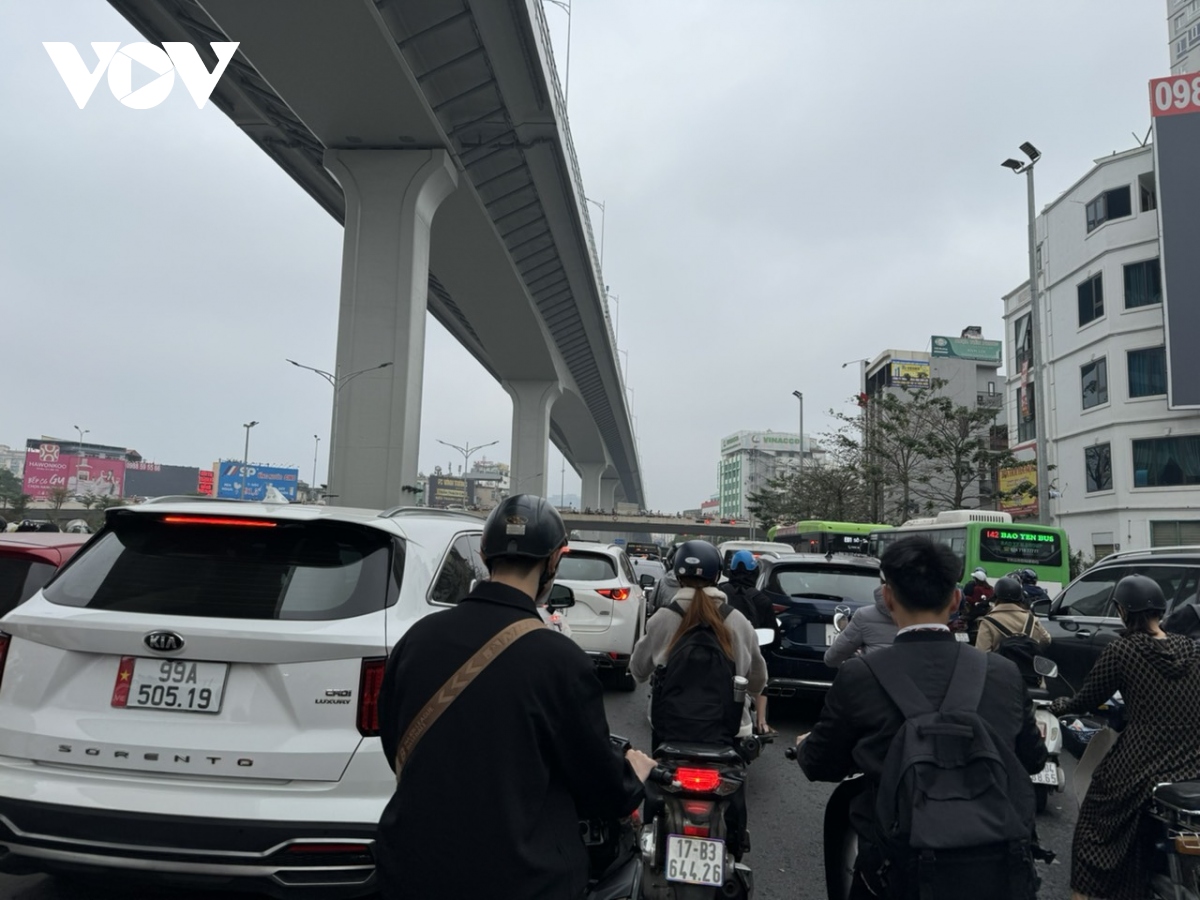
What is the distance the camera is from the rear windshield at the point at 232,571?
3.16 metres

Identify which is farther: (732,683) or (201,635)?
(732,683)

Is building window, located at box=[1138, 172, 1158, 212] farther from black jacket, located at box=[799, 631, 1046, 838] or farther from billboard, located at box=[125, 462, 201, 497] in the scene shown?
billboard, located at box=[125, 462, 201, 497]

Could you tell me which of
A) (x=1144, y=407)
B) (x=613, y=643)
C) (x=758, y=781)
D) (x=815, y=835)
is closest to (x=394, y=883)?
(x=815, y=835)

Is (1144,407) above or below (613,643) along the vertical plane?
above

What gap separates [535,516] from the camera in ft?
7.10

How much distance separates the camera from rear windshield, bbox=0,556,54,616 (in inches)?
195

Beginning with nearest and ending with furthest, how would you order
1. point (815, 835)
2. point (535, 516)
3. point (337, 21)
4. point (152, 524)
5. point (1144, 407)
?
point (535, 516) < point (152, 524) < point (815, 835) < point (337, 21) < point (1144, 407)

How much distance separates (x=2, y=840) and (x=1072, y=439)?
41.9 m

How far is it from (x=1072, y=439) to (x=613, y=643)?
35.1m

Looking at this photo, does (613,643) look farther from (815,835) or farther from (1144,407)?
(1144,407)

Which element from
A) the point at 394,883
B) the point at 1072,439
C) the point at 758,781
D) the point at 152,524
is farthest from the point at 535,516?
the point at 1072,439

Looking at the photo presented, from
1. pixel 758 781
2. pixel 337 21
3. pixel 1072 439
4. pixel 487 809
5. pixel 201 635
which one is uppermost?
pixel 337 21

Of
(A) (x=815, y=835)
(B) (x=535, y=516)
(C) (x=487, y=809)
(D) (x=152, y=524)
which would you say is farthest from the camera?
(A) (x=815, y=835)

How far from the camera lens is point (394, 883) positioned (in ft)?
5.98
